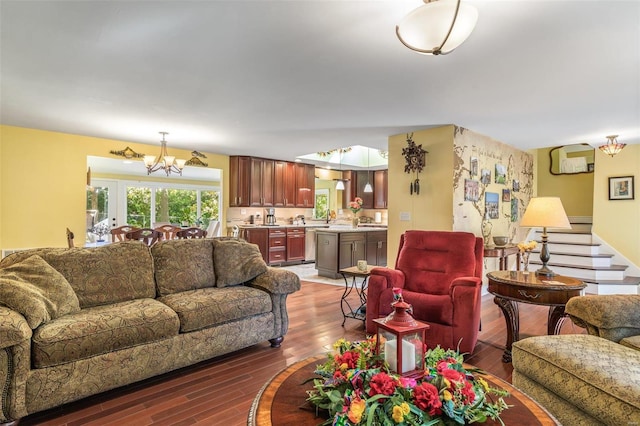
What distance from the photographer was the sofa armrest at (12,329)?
1730 mm

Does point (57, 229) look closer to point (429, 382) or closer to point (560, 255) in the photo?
point (429, 382)

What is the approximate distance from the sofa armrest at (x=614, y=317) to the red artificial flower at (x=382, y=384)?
1584 millimetres

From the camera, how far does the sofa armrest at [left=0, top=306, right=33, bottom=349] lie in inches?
68.1

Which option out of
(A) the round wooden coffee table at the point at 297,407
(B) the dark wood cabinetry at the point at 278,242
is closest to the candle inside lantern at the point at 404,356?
(A) the round wooden coffee table at the point at 297,407

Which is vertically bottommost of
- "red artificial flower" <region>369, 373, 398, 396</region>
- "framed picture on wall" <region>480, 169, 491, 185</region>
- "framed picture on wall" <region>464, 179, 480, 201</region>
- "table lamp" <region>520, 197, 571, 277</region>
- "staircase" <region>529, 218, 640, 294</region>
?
"staircase" <region>529, 218, 640, 294</region>

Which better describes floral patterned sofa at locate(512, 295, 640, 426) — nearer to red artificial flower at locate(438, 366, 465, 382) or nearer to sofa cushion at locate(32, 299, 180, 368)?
red artificial flower at locate(438, 366, 465, 382)

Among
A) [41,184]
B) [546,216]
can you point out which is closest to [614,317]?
[546,216]

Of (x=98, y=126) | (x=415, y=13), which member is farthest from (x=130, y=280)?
(x=98, y=126)

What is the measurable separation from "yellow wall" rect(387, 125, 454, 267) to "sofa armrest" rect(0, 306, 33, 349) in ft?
13.9

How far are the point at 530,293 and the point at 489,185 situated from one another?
3038 mm

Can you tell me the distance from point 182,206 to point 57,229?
4.37 m

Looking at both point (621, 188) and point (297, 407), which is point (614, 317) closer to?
point (297, 407)

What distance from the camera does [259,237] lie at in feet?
23.1

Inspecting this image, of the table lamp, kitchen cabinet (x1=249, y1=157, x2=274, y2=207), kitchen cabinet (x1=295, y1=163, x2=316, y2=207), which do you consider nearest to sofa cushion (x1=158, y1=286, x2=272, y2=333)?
the table lamp
